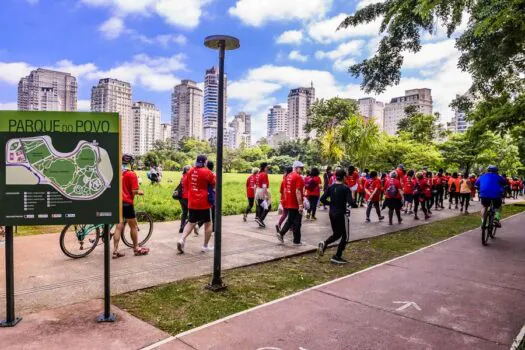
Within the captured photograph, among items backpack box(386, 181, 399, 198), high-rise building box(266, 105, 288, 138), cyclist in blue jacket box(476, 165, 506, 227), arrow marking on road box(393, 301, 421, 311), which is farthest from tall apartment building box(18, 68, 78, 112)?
high-rise building box(266, 105, 288, 138)

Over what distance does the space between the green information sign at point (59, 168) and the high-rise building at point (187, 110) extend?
368 ft

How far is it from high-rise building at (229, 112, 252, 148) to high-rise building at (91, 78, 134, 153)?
4138 centimetres

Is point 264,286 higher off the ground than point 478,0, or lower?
lower

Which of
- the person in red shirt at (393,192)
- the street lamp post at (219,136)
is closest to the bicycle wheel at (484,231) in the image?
Answer: the person in red shirt at (393,192)

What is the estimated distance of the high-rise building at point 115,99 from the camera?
94.9 metres

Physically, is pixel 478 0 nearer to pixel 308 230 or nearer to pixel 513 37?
pixel 513 37

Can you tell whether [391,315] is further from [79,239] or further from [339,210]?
[79,239]

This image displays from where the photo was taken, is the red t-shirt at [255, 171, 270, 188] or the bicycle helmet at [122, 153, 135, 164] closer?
the bicycle helmet at [122, 153, 135, 164]

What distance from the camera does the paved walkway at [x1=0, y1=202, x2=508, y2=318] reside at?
5.28 meters

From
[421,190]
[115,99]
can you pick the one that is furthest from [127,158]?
[115,99]

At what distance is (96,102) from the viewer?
9456 centimetres

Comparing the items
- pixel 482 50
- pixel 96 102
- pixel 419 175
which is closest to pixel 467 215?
pixel 419 175

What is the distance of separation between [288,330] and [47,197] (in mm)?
2953

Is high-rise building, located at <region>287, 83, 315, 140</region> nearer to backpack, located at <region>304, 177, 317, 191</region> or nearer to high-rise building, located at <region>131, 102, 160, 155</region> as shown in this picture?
high-rise building, located at <region>131, 102, 160, 155</region>
